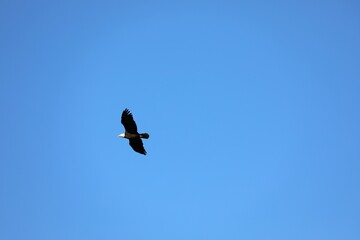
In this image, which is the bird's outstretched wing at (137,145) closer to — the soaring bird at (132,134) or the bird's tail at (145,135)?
the soaring bird at (132,134)

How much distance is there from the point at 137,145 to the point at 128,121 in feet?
8.44

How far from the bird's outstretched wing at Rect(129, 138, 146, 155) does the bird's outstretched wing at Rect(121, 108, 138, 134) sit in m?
0.90

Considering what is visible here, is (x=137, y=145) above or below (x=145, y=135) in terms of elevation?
below

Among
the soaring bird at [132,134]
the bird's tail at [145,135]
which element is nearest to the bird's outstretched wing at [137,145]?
the soaring bird at [132,134]

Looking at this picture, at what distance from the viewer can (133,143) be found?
4347cm

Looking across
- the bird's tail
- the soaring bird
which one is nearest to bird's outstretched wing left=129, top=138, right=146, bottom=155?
the soaring bird

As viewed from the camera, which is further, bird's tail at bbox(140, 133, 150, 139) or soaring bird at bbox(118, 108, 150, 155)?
bird's tail at bbox(140, 133, 150, 139)

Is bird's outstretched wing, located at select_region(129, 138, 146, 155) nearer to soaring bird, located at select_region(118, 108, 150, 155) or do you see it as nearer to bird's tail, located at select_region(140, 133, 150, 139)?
soaring bird, located at select_region(118, 108, 150, 155)

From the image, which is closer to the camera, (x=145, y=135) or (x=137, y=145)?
(x=145, y=135)

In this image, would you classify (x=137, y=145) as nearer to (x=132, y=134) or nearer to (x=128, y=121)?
(x=132, y=134)

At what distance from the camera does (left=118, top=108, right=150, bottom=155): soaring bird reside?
136 ft

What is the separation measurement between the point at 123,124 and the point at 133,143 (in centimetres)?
208

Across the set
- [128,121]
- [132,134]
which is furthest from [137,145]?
[128,121]

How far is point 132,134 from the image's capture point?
140ft
